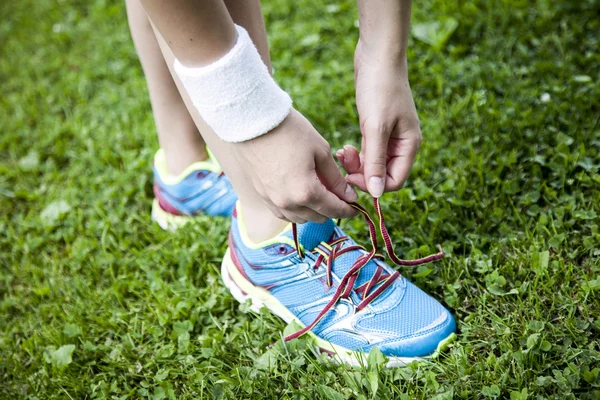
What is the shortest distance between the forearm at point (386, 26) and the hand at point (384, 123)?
2 cm

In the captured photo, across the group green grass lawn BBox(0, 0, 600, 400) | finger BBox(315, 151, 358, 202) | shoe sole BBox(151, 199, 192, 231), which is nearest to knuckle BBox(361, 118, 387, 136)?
finger BBox(315, 151, 358, 202)

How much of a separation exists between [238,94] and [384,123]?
0.36 meters

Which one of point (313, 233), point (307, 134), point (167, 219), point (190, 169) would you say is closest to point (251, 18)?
point (307, 134)

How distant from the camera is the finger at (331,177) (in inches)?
44.6

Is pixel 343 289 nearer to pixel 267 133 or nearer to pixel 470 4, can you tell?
pixel 267 133

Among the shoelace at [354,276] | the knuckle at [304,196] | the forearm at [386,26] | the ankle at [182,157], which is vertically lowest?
the shoelace at [354,276]

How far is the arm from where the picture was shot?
1241mm

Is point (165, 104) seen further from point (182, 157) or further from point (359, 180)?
point (359, 180)

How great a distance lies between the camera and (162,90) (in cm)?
174

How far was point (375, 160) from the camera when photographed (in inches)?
49.0

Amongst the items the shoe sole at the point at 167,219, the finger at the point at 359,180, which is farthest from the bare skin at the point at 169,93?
the finger at the point at 359,180

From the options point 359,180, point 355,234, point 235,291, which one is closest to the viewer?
point 359,180

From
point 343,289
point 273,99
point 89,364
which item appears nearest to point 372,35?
point 273,99

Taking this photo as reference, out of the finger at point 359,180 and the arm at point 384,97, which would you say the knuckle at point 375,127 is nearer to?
the arm at point 384,97
